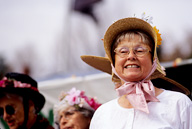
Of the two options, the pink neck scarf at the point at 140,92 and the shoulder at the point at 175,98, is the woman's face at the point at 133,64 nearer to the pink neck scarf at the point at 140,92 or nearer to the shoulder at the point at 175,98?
the pink neck scarf at the point at 140,92

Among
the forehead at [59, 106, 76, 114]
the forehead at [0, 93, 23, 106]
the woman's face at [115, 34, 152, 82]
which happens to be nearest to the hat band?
the forehead at [0, 93, 23, 106]

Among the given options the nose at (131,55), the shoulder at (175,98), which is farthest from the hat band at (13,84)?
the shoulder at (175,98)

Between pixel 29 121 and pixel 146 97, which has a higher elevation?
pixel 146 97

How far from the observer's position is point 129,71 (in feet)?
7.39

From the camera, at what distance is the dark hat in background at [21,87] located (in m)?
3.50

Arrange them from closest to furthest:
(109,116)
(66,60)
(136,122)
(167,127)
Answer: (167,127)
(136,122)
(109,116)
(66,60)

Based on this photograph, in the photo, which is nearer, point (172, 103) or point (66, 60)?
point (172, 103)

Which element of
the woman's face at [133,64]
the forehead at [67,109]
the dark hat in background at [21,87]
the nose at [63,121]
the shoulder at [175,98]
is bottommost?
the nose at [63,121]

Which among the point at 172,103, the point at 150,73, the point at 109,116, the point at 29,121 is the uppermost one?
the point at 150,73

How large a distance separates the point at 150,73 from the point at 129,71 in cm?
18

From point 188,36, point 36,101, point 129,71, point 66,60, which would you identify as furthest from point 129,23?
point 188,36

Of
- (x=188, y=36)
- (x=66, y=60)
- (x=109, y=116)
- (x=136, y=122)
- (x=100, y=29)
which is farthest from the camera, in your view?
(x=188, y=36)

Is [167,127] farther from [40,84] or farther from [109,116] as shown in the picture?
[40,84]

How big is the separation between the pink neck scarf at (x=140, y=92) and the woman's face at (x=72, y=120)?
131 cm
